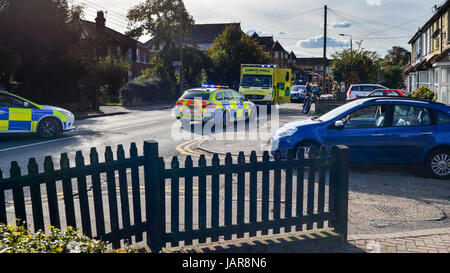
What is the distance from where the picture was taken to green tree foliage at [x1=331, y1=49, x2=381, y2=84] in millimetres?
46875

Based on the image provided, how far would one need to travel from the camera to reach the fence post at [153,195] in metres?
4.18

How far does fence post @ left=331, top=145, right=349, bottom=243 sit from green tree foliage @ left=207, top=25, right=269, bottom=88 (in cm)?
4257

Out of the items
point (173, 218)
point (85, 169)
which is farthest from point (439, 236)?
point (85, 169)

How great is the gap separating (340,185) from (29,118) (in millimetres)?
11139

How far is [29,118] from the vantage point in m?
13.3

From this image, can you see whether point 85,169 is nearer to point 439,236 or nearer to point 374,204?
point 439,236

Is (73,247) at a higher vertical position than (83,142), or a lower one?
higher

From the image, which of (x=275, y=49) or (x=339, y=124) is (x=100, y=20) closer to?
(x=339, y=124)

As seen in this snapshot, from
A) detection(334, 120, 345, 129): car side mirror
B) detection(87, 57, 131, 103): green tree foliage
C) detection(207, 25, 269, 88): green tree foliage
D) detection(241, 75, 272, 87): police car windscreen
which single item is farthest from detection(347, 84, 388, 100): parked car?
detection(334, 120, 345, 129): car side mirror

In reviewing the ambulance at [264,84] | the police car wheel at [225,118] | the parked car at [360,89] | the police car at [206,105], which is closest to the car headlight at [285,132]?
the police car at [206,105]

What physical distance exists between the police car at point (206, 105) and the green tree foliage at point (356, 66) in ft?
105

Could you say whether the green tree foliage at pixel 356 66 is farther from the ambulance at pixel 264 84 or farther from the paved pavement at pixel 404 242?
the paved pavement at pixel 404 242

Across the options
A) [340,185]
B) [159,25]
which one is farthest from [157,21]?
[340,185]

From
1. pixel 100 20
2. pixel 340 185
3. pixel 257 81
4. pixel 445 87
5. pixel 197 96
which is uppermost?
pixel 100 20
